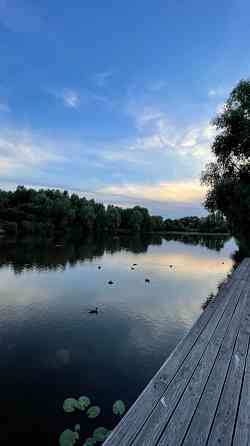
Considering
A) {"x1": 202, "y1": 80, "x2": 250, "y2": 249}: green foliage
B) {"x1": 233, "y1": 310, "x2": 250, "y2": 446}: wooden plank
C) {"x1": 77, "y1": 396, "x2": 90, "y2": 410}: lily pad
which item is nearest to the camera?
{"x1": 233, "y1": 310, "x2": 250, "y2": 446}: wooden plank

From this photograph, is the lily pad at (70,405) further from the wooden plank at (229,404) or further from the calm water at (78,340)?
the wooden plank at (229,404)

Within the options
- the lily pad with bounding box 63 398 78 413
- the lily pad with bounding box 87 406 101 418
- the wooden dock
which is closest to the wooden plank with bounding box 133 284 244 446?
the wooden dock

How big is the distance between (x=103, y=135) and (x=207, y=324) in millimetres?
30995

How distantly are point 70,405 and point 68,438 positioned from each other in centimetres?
104

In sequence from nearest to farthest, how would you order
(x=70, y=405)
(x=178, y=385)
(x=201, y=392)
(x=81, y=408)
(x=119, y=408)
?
1. (x=201, y=392)
2. (x=178, y=385)
3. (x=119, y=408)
4. (x=70, y=405)
5. (x=81, y=408)

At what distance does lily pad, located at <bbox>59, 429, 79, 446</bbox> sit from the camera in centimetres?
522

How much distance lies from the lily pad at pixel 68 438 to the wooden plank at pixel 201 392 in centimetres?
392

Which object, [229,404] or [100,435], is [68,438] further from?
[229,404]

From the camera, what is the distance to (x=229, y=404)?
233cm

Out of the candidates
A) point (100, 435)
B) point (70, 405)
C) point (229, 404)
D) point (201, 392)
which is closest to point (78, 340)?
point (70, 405)

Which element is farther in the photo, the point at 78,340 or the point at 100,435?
the point at 78,340

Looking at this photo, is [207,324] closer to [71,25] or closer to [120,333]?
[120,333]

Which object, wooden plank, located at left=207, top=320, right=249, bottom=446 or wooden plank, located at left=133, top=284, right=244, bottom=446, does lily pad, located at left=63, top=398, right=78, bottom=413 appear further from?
wooden plank, located at left=207, top=320, right=249, bottom=446

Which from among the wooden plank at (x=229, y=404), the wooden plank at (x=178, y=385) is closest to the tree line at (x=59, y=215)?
the wooden plank at (x=178, y=385)
